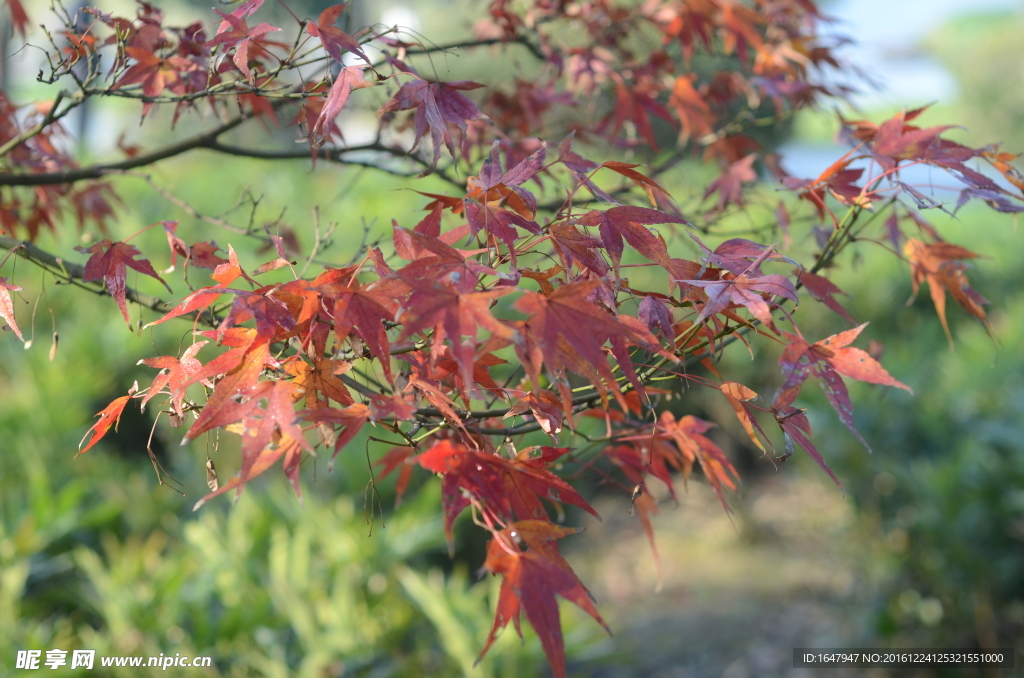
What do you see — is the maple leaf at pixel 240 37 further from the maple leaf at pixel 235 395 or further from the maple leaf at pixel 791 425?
the maple leaf at pixel 791 425

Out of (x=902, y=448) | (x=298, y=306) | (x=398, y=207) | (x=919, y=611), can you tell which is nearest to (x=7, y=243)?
(x=298, y=306)

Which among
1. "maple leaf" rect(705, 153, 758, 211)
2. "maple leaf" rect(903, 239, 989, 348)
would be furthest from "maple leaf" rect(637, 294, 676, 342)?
"maple leaf" rect(705, 153, 758, 211)

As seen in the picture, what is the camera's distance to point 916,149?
40.9 inches

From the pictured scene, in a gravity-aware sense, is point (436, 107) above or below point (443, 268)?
above

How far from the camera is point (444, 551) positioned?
9.93ft

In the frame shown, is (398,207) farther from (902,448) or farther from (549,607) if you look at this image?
(549,607)

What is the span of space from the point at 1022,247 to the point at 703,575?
137 inches

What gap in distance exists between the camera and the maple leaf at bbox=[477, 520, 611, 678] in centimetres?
73

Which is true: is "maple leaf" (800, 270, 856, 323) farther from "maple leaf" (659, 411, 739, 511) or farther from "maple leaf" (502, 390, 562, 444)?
"maple leaf" (502, 390, 562, 444)

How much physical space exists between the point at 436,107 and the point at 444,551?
239 cm

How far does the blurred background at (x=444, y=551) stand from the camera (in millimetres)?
2320

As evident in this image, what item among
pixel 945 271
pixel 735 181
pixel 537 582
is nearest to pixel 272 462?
pixel 537 582

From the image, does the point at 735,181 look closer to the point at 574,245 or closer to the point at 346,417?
the point at 574,245

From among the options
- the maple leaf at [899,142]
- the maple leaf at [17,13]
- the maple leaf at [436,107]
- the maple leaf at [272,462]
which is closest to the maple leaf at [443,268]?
the maple leaf at [436,107]
